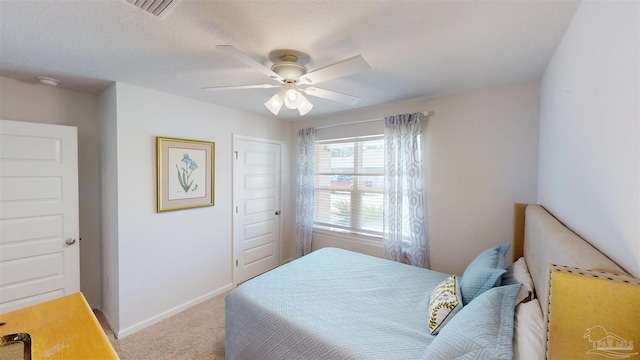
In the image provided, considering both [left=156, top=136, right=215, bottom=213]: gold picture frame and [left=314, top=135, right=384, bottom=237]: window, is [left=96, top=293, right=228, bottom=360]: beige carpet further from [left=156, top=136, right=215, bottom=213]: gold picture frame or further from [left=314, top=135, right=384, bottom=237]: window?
[left=314, top=135, right=384, bottom=237]: window

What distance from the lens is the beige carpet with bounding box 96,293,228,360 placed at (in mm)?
2137

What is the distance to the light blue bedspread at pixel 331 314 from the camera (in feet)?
4.56

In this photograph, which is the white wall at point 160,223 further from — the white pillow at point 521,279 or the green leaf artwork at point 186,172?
the white pillow at point 521,279

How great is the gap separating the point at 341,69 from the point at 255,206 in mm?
2627

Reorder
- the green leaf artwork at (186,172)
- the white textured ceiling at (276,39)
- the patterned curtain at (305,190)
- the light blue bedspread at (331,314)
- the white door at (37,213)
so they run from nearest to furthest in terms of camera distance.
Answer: the white textured ceiling at (276,39)
the light blue bedspread at (331,314)
the white door at (37,213)
the green leaf artwork at (186,172)
the patterned curtain at (305,190)

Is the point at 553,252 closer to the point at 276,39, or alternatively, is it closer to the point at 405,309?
the point at 405,309

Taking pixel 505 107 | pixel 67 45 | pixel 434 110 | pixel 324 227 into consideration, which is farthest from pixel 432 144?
pixel 67 45

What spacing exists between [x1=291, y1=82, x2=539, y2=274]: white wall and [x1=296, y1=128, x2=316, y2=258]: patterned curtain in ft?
4.56

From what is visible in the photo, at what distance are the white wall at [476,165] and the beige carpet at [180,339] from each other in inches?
95.3

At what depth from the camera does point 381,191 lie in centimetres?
328

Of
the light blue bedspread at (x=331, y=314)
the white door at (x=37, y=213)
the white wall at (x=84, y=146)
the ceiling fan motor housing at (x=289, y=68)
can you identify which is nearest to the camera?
the light blue bedspread at (x=331, y=314)

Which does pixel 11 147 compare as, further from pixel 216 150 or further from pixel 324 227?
pixel 324 227

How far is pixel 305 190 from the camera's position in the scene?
3.84m

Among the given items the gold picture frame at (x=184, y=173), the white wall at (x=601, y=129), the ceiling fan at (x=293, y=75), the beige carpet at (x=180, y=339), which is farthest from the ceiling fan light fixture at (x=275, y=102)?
the beige carpet at (x=180, y=339)
